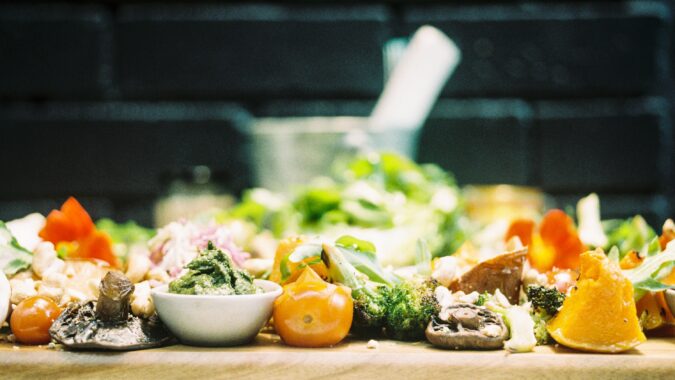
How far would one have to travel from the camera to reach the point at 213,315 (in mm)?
718

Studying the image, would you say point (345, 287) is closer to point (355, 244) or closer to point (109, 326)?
point (355, 244)

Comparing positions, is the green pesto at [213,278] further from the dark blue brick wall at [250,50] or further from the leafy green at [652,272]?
the dark blue brick wall at [250,50]

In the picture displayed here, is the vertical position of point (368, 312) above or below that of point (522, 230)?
below

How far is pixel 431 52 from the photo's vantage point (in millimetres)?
1849

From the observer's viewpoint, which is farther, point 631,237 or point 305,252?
point 631,237

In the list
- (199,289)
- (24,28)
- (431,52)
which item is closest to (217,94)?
(24,28)

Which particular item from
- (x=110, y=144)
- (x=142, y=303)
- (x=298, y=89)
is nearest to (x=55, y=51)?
(x=110, y=144)

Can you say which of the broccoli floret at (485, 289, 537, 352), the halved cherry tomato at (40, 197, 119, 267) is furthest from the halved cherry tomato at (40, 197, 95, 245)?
the broccoli floret at (485, 289, 537, 352)

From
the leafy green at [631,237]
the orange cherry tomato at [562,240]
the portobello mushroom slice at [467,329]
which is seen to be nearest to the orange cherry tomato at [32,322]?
the portobello mushroom slice at [467,329]

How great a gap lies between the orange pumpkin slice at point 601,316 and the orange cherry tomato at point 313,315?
0.24 m

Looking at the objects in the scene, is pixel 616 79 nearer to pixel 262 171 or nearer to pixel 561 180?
pixel 561 180

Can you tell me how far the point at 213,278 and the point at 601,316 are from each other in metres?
0.44

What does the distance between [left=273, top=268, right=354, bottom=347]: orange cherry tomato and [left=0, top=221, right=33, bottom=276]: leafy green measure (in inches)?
15.5

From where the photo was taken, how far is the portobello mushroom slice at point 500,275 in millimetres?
840
